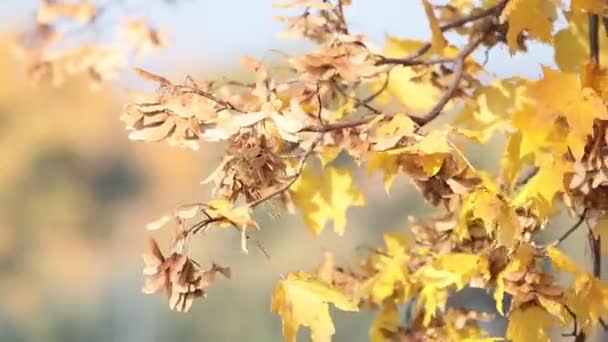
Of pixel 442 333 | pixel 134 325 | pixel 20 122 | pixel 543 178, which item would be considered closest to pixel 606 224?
pixel 543 178

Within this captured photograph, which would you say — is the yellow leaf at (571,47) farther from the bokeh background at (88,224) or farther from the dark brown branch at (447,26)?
the bokeh background at (88,224)

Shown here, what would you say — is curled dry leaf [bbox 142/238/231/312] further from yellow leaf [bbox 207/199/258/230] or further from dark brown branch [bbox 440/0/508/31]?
dark brown branch [bbox 440/0/508/31]

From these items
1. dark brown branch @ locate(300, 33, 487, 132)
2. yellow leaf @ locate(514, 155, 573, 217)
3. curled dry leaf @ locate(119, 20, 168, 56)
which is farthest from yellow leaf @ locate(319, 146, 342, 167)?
curled dry leaf @ locate(119, 20, 168, 56)

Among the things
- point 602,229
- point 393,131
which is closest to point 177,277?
point 393,131

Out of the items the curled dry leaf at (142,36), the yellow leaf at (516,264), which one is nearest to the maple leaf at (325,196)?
the yellow leaf at (516,264)

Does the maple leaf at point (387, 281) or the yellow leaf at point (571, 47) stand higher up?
the yellow leaf at point (571, 47)

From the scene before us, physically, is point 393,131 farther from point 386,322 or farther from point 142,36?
point 142,36

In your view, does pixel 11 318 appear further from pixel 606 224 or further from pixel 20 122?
pixel 606 224
